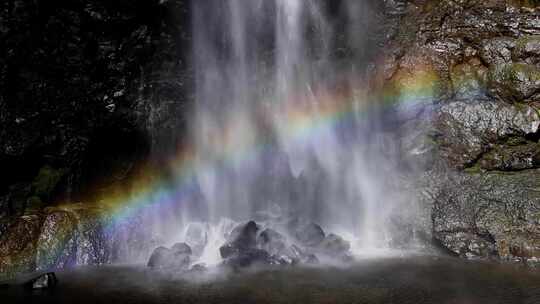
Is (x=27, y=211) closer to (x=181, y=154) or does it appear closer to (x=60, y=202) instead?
(x=60, y=202)

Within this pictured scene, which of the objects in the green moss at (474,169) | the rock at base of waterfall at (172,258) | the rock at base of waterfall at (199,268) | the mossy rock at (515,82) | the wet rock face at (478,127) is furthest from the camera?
the mossy rock at (515,82)

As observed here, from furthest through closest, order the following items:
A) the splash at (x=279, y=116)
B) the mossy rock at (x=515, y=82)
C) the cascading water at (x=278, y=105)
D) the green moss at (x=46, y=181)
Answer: the cascading water at (x=278, y=105) < the splash at (x=279, y=116) < the mossy rock at (x=515, y=82) < the green moss at (x=46, y=181)

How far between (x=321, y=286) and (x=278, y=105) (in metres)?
11.1

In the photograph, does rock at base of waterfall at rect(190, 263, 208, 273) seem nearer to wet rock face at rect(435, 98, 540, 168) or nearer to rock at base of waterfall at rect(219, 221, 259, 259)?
rock at base of waterfall at rect(219, 221, 259, 259)

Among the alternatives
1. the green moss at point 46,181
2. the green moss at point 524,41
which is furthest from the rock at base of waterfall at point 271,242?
the green moss at point 524,41

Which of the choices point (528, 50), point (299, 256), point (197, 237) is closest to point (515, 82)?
point (528, 50)

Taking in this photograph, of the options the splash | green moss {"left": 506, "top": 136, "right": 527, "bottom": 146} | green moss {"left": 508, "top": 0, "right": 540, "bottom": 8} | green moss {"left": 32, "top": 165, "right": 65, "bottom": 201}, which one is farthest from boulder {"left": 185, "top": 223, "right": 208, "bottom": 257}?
green moss {"left": 508, "top": 0, "right": 540, "bottom": 8}

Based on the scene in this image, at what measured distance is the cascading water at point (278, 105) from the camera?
19797mm

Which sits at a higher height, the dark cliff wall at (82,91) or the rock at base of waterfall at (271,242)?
the dark cliff wall at (82,91)

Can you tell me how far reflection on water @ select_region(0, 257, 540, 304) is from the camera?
9.98 metres

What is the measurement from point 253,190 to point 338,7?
902cm

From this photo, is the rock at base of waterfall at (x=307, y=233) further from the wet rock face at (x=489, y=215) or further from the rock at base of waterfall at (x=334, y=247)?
the wet rock face at (x=489, y=215)

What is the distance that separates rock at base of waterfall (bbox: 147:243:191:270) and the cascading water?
4.56m

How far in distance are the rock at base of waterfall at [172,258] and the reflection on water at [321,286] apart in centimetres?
80
